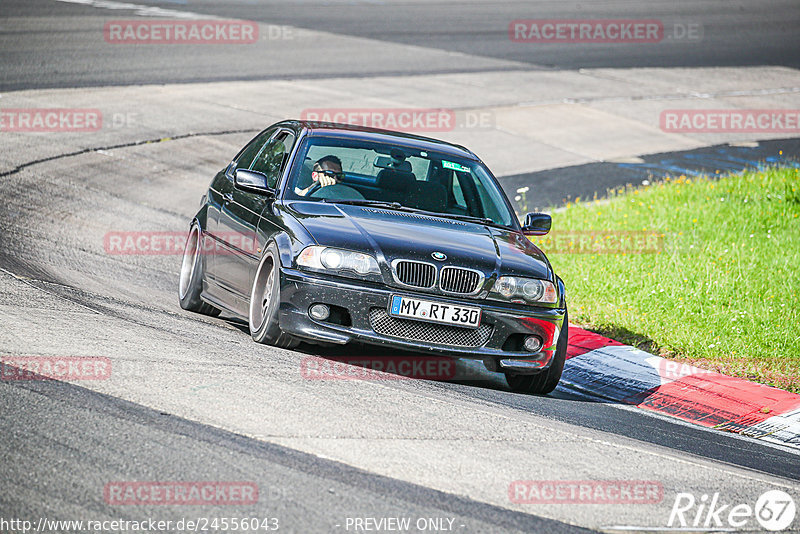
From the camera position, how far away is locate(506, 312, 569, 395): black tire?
737 centimetres

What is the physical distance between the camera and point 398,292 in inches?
267

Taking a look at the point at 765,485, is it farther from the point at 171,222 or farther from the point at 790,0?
the point at 790,0

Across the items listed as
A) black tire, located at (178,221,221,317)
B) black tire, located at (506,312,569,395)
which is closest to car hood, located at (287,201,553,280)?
black tire, located at (506,312,569,395)

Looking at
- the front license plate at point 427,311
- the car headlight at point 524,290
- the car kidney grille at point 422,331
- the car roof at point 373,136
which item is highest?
the car roof at point 373,136

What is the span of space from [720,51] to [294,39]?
12.2 m

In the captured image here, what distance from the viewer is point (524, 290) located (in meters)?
7.12

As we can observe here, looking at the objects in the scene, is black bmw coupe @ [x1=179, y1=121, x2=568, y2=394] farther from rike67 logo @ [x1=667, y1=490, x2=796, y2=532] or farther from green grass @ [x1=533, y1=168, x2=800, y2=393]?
rike67 logo @ [x1=667, y1=490, x2=796, y2=532]

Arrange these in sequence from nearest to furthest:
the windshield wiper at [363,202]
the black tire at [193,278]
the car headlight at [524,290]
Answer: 1. the car headlight at [524,290]
2. the windshield wiper at [363,202]
3. the black tire at [193,278]

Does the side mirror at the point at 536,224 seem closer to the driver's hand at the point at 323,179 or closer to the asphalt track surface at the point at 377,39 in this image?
the driver's hand at the point at 323,179

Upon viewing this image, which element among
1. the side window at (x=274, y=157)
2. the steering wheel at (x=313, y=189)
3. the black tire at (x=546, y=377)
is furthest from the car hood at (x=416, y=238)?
the side window at (x=274, y=157)

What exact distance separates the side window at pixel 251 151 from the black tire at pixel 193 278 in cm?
63

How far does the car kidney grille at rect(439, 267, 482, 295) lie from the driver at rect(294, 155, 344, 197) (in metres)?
1.45

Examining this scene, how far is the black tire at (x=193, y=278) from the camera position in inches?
342

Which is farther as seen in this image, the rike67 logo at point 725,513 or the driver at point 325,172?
the driver at point 325,172
